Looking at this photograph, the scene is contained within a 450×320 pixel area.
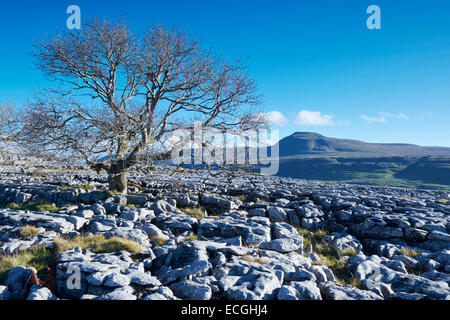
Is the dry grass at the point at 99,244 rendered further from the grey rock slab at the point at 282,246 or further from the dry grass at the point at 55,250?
the grey rock slab at the point at 282,246

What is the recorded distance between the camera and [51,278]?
6.32m

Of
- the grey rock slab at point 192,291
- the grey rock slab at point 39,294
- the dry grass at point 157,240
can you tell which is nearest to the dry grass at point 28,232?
the dry grass at point 157,240

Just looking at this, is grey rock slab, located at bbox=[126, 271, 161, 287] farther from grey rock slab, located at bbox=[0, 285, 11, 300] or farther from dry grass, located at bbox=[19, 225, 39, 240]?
dry grass, located at bbox=[19, 225, 39, 240]

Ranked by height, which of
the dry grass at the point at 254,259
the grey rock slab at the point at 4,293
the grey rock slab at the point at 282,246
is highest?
the grey rock slab at the point at 4,293

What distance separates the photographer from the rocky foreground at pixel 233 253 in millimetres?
5883

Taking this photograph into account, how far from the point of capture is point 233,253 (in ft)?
25.9

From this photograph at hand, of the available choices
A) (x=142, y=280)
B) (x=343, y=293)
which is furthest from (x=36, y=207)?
(x=343, y=293)

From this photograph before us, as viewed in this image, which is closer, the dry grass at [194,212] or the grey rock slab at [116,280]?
the grey rock slab at [116,280]

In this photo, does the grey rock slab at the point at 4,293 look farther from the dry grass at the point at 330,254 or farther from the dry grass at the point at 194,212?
the dry grass at the point at 194,212

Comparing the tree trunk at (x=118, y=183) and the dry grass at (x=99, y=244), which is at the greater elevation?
the tree trunk at (x=118, y=183)

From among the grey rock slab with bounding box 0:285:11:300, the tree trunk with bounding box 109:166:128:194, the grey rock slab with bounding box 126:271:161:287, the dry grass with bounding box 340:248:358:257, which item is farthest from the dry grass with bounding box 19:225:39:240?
the dry grass with bounding box 340:248:358:257

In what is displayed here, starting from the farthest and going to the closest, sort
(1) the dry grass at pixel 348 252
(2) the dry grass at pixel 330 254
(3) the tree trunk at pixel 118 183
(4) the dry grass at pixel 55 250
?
(3) the tree trunk at pixel 118 183 → (1) the dry grass at pixel 348 252 → (2) the dry grass at pixel 330 254 → (4) the dry grass at pixel 55 250

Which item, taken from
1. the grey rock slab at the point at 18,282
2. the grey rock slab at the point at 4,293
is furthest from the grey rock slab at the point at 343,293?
the grey rock slab at the point at 4,293

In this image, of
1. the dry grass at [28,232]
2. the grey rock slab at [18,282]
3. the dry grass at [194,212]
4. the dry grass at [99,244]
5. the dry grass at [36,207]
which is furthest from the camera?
the dry grass at [194,212]
